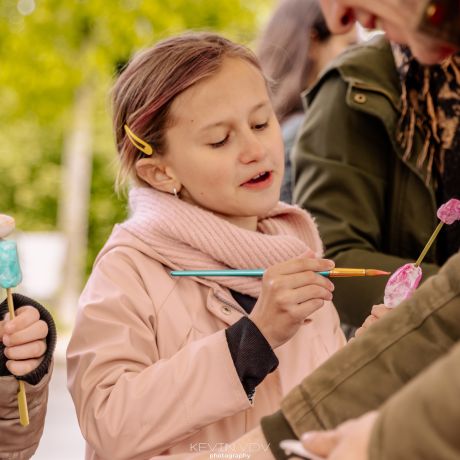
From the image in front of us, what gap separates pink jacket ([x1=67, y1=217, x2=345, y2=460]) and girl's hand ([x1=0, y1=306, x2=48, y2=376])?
0.24 ft

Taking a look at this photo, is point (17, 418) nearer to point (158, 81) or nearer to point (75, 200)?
point (158, 81)

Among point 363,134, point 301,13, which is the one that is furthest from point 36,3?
point 363,134

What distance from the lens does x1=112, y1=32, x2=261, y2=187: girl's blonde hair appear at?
1876mm

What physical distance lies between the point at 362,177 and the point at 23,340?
1.00 m

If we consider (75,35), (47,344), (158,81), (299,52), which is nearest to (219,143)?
(158,81)

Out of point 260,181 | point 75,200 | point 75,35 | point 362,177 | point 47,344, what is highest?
point 260,181

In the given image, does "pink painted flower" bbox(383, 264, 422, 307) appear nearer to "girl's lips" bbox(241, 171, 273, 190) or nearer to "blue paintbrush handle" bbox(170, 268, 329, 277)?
"blue paintbrush handle" bbox(170, 268, 329, 277)

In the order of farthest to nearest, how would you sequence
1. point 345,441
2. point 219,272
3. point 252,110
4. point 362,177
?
1. point 362,177
2. point 252,110
3. point 219,272
4. point 345,441

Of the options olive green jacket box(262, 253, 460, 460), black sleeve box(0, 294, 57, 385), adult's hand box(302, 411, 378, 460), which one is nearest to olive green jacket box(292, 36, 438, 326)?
black sleeve box(0, 294, 57, 385)

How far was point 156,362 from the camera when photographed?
65.3 inches

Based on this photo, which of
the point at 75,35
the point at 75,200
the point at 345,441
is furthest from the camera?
the point at 75,200

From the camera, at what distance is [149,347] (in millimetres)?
1690

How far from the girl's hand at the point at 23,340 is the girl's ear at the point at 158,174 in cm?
40

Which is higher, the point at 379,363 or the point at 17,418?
the point at 379,363
